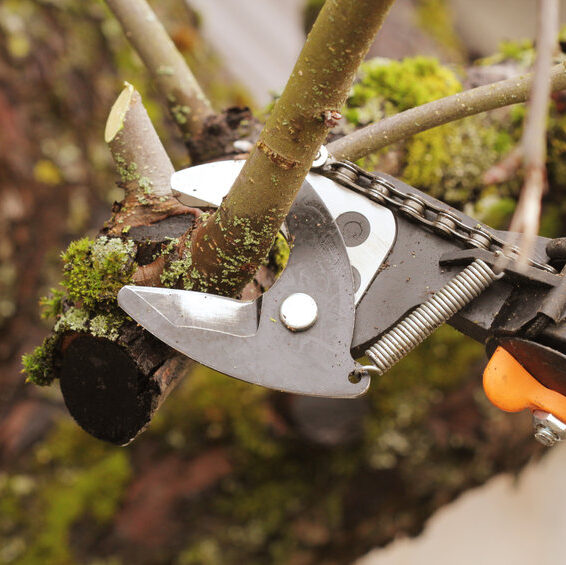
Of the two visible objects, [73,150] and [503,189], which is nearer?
[503,189]

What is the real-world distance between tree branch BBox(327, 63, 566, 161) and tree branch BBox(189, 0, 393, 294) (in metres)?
0.29

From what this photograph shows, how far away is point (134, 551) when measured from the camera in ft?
6.03

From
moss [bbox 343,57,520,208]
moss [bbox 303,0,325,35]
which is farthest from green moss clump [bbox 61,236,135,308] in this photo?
moss [bbox 303,0,325,35]

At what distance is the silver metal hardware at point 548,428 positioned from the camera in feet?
2.58

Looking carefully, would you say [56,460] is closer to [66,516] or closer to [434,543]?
[66,516]

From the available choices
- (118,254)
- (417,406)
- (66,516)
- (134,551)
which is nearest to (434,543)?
(417,406)

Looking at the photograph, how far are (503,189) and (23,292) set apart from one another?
5.49 ft

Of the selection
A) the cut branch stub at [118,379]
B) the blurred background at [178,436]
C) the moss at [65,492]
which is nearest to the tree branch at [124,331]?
the cut branch stub at [118,379]

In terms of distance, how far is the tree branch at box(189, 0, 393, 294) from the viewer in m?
0.59

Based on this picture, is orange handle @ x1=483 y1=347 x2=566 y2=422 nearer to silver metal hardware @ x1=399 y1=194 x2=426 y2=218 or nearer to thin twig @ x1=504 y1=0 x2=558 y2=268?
silver metal hardware @ x1=399 y1=194 x2=426 y2=218

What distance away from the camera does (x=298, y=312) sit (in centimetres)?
78

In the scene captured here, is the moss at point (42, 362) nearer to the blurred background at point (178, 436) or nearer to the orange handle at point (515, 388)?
the orange handle at point (515, 388)

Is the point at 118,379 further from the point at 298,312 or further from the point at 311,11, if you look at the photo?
the point at 311,11

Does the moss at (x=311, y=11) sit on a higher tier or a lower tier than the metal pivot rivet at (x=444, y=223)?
lower
